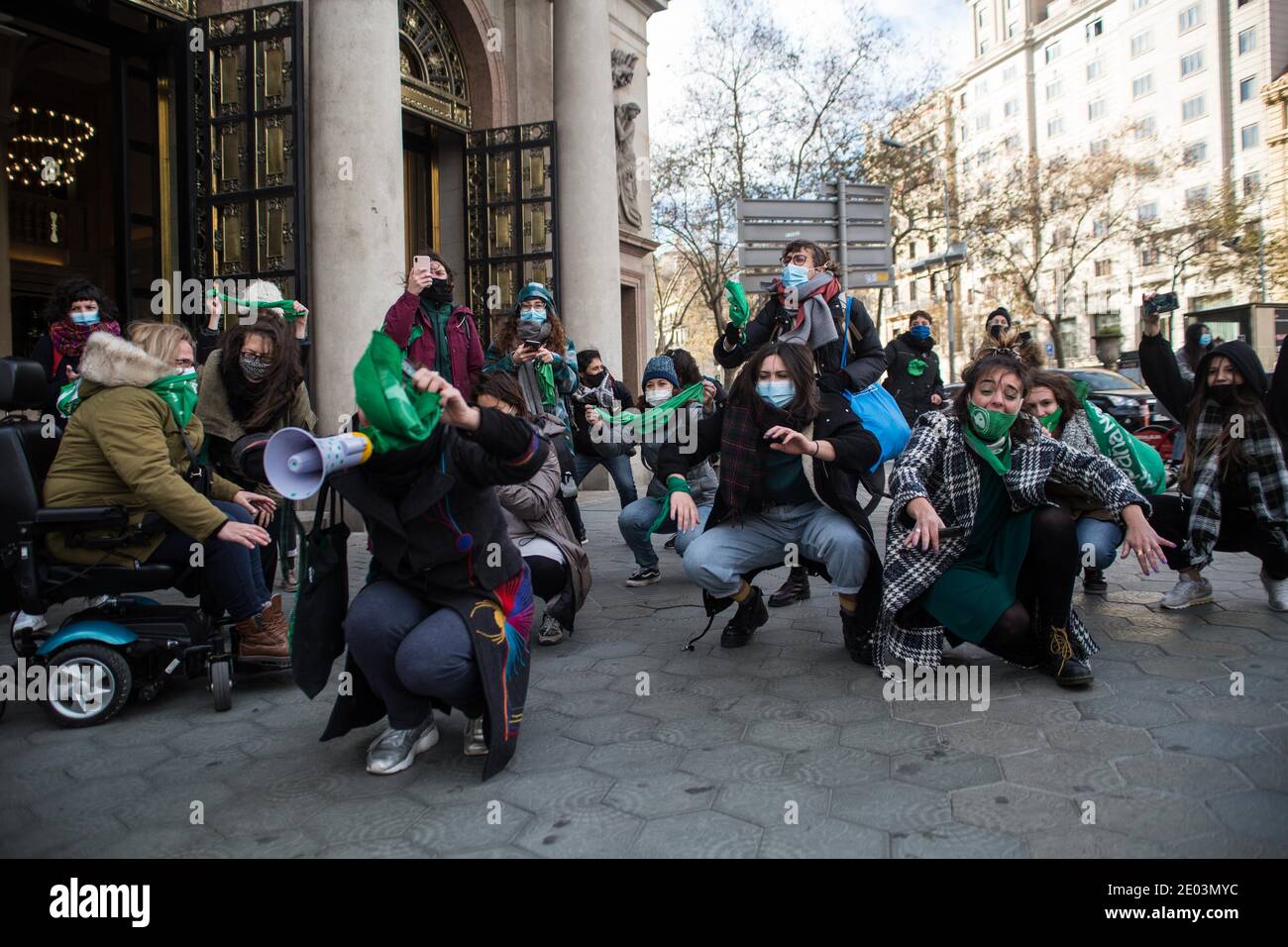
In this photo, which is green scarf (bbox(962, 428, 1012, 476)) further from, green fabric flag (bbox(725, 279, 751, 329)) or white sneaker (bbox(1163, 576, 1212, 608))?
white sneaker (bbox(1163, 576, 1212, 608))

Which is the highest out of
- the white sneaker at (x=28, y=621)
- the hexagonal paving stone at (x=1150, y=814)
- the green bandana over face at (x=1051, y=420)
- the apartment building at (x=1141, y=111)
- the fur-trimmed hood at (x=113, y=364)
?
the apartment building at (x=1141, y=111)

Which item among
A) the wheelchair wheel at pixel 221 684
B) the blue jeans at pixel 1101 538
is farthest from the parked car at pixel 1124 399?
the wheelchair wheel at pixel 221 684

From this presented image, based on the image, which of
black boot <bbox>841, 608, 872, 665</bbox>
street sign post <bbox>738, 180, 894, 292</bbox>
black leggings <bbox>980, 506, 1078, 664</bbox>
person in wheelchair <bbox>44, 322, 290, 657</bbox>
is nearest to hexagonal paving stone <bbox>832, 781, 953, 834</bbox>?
black leggings <bbox>980, 506, 1078, 664</bbox>

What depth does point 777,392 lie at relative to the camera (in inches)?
177

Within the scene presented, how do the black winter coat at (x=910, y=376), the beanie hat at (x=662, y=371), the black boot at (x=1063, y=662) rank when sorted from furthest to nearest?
the black winter coat at (x=910, y=376) < the beanie hat at (x=662, y=371) < the black boot at (x=1063, y=662)

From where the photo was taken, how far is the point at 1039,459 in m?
4.05

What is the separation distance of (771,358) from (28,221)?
17.3m

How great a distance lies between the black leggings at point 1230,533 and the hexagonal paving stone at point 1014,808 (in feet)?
9.71

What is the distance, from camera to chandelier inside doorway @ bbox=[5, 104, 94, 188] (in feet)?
49.9

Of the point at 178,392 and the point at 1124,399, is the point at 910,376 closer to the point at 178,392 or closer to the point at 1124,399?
the point at 178,392

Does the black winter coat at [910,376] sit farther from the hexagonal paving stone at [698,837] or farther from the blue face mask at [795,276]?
the hexagonal paving stone at [698,837]

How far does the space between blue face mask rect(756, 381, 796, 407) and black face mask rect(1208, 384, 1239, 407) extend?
2.73 m

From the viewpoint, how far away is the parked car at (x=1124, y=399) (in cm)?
1536
